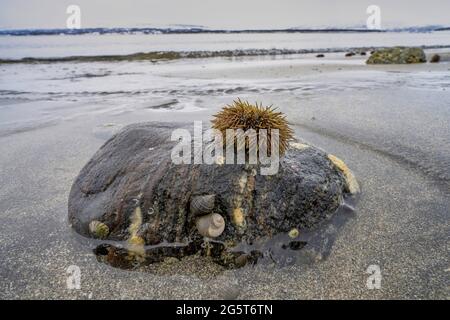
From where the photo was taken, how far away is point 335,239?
3309 mm

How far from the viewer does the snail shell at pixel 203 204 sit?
308 centimetres

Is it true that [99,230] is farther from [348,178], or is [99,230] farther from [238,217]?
[348,178]

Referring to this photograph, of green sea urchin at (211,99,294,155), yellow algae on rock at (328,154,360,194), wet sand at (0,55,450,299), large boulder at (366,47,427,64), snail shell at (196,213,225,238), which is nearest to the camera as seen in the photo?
wet sand at (0,55,450,299)

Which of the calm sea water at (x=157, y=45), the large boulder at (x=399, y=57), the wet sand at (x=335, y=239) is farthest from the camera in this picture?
the calm sea water at (x=157, y=45)

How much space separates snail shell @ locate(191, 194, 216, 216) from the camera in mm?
3082

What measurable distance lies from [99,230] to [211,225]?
1.07m

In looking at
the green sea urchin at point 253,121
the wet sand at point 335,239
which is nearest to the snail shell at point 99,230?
the wet sand at point 335,239

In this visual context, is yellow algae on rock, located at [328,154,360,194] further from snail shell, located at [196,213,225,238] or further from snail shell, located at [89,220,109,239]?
snail shell, located at [89,220,109,239]

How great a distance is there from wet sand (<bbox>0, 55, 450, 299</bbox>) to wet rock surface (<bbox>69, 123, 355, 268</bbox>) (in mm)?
182

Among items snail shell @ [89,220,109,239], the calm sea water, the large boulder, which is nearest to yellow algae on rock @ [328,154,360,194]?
snail shell @ [89,220,109,239]

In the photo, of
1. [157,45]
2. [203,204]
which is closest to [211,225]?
[203,204]

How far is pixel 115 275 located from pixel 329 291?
1717 mm

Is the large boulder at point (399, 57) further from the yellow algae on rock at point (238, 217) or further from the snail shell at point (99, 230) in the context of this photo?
the snail shell at point (99, 230)

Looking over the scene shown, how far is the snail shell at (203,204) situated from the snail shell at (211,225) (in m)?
0.06
